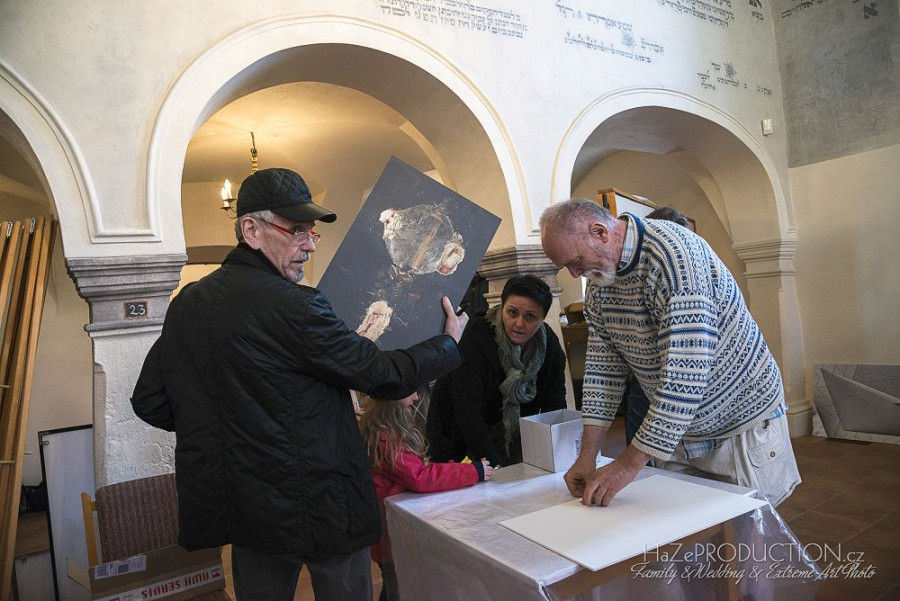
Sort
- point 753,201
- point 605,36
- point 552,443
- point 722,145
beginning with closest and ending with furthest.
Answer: point 552,443
point 605,36
point 722,145
point 753,201

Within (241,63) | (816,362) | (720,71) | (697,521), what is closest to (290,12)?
(241,63)

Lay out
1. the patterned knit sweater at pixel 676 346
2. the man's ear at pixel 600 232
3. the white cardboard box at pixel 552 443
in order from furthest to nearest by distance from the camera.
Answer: the white cardboard box at pixel 552 443 < the man's ear at pixel 600 232 < the patterned knit sweater at pixel 676 346

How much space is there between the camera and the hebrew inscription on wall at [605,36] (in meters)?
4.60

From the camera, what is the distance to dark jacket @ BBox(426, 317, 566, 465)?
7.90 ft

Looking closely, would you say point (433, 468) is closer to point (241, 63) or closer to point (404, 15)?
point (241, 63)

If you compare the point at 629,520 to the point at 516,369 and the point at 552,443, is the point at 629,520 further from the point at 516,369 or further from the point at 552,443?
the point at 516,369

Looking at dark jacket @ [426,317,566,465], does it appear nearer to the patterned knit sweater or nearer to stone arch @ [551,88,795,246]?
the patterned knit sweater

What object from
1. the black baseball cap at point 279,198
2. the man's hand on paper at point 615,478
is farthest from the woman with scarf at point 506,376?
the black baseball cap at point 279,198

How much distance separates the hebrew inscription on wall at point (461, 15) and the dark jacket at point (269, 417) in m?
2.81

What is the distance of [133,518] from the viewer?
8.16 ft

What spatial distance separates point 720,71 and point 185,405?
5.82m

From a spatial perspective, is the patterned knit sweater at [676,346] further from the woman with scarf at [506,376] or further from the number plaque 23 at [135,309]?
the number plaque 23 at [135,309]

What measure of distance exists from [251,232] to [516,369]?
123 centimetres

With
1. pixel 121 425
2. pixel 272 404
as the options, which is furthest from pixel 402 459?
pixel 121 425
